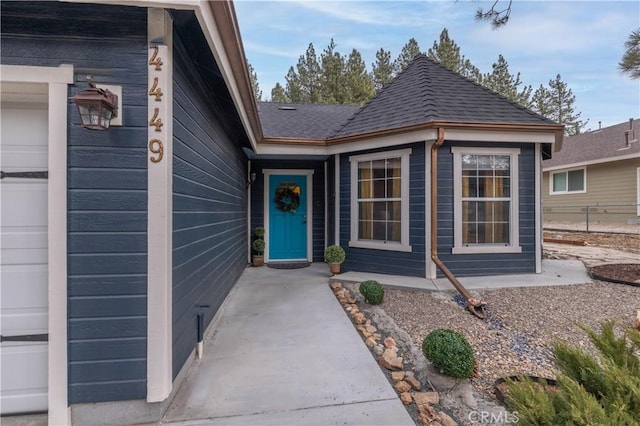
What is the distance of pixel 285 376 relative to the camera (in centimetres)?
231

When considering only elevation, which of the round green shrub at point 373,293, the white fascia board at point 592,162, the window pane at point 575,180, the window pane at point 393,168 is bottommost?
the round green shrub at point 373,293

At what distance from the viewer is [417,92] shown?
215 inches

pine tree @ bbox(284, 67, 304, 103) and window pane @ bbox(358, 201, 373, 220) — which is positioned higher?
pine tree @ bbox(284, 67, 304, 103)

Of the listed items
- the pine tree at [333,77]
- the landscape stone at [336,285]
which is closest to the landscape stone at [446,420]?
the landscape stone at [336,285]

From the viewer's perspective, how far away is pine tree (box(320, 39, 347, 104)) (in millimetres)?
16859

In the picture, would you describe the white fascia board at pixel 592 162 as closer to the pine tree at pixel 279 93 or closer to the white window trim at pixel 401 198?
the white window trim at pixel 401 198

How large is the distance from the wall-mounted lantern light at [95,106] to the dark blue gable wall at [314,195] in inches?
193

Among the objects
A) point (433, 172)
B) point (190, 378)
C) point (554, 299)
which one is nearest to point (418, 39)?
point (433, 172)

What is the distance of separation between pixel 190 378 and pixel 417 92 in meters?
5.30

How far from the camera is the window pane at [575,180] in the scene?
13783 mm

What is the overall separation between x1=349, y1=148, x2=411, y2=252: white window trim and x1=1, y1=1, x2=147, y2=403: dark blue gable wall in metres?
3.98

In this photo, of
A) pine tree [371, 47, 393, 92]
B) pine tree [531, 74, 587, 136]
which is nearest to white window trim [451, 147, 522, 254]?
pine tree [371, 47, 393, 92]

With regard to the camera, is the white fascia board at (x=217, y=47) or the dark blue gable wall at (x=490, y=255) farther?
the dark blue gable wall at (x=490, y=255)

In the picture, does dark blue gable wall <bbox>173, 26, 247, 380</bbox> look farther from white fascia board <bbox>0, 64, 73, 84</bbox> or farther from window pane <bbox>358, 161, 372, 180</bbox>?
window pane <bbox>358, 161, 372, 180</bbox>
